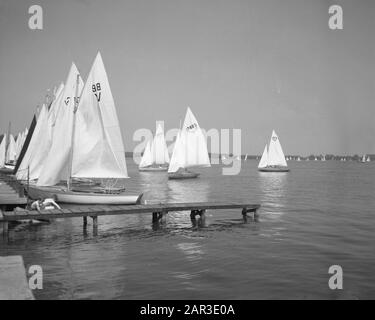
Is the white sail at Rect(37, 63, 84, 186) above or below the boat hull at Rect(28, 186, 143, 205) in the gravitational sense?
above

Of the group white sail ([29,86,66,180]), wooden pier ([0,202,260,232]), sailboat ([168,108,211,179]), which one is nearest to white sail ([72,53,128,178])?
white sail ([29,86,66,180])

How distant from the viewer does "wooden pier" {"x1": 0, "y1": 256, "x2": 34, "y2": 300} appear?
929cm

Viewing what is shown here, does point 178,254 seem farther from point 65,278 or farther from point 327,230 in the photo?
point 327,230

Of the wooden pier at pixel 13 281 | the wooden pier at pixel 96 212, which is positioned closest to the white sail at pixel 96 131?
the wooden pier at pixel 96 212

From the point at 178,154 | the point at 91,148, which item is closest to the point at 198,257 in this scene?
the point at 91,148

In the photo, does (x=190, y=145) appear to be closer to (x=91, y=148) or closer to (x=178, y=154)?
(x=178, y=154)

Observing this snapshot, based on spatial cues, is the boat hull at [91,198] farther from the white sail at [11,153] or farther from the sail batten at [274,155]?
the sail batten at [274,155]

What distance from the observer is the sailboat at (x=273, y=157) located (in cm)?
11662

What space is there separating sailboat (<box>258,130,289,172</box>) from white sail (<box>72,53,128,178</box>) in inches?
3429

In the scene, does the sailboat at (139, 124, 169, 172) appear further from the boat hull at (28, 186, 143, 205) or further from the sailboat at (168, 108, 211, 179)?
the boat hull at (28, 186, 143, 205)

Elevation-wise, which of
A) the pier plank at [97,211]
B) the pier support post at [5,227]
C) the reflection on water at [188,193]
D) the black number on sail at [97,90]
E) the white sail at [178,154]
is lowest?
the reflection on water at [188,193]

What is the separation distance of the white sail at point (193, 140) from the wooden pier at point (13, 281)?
2646 inches

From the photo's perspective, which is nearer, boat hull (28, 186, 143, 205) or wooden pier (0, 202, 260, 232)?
wooden pier (0, 202, 260, 232)
